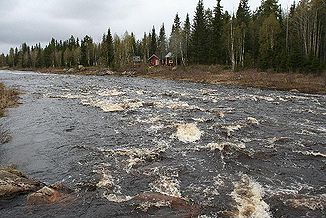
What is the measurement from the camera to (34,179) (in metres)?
13.9

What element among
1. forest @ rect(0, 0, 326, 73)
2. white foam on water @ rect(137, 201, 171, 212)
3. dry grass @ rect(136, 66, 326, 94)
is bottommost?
white foam on water @ rect(137, 201, 171, 212)

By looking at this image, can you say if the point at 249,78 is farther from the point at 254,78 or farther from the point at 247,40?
the point at 247,40

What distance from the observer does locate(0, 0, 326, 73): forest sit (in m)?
59.0

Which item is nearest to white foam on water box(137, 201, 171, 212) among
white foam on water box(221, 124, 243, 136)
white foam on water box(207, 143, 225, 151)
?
white foam on water box(207, 143, 225, 151)

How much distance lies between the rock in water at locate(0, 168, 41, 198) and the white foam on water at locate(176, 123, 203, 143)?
9126 millimetres

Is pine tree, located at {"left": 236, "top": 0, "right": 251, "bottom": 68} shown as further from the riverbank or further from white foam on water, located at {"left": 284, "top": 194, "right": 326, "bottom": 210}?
white foam on water, located at {"left": 284, "top": 194, "right": 326, "bottom": 210}

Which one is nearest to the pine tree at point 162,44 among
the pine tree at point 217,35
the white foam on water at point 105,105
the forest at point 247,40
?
the forest at point 247,40

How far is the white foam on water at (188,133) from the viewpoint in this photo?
20.0 metres

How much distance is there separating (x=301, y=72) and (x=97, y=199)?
4753 cm

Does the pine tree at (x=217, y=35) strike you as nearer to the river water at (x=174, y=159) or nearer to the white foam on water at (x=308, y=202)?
the river water at (x=174, y=159)

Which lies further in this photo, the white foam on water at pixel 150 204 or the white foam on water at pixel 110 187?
the white foam on water at pixel 110 187

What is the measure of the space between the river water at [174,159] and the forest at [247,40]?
31.4m

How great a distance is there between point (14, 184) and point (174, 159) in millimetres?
7065

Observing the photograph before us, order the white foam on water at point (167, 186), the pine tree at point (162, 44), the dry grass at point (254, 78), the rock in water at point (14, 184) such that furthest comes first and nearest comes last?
the pine tree at point (162, 44) < the dry grass at point (254, 78) < the white foam on water at point (167, 186) < the rock in water at point (14, 184)
